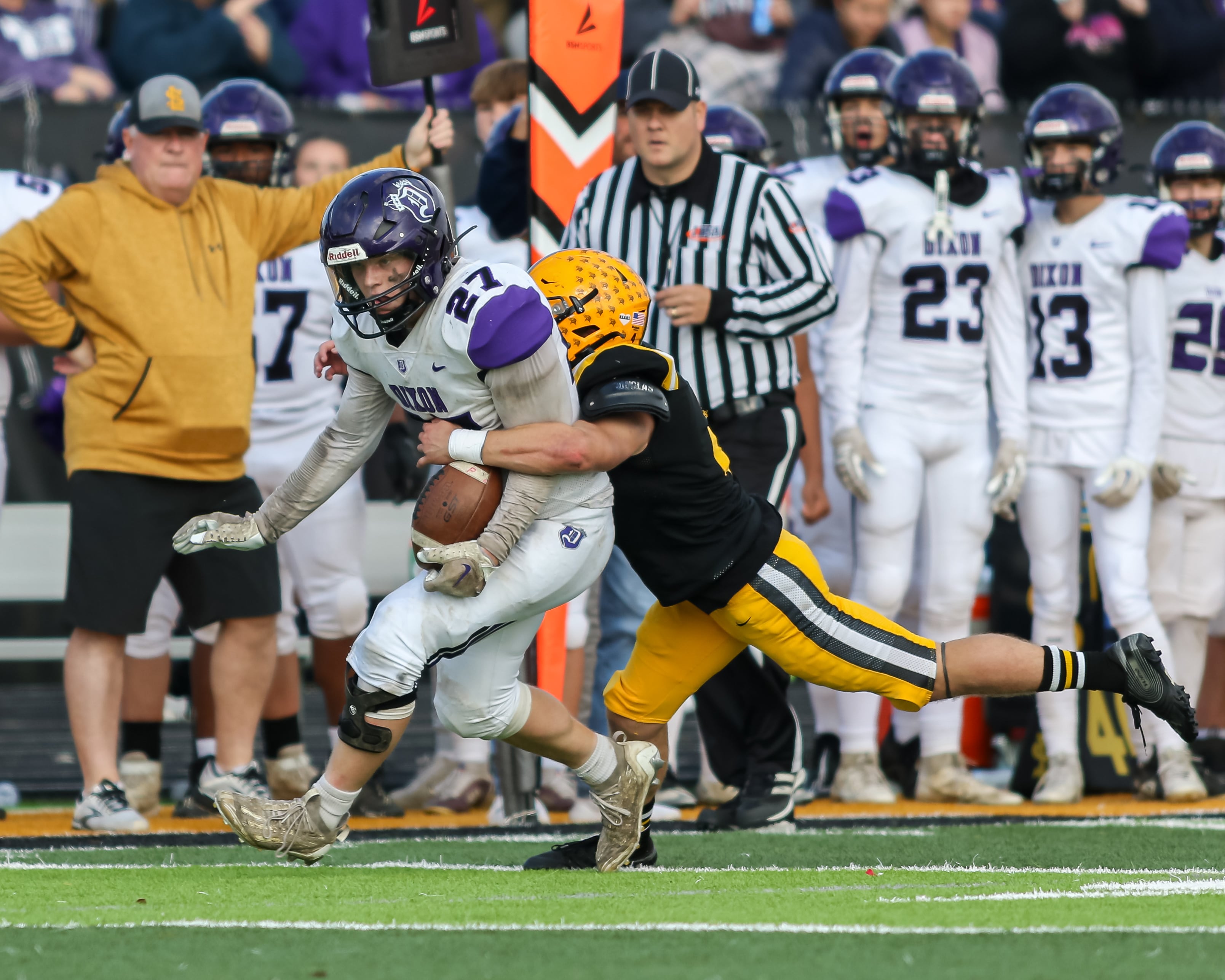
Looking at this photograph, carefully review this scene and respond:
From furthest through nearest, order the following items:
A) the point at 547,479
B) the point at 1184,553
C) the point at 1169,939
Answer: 1. the point at 1184,553
2. the point at 547,479
3. the point at 1169,939

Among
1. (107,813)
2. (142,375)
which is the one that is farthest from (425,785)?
(142,375)

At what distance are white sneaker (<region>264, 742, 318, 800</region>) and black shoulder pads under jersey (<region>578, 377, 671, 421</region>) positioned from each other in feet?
7.43

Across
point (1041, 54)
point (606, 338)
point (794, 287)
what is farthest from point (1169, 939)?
point (1041, 54)

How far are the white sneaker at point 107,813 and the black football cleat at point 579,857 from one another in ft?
4.42

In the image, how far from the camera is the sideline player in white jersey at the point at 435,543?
11.9 feet

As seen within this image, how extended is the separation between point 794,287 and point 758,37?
4.19 m

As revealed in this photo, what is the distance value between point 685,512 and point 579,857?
0.79 metres

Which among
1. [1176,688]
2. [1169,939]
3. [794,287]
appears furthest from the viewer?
[794,287]

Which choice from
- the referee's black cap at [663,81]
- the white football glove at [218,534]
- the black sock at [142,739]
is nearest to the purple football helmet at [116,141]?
the referee's black cap at [663,81]

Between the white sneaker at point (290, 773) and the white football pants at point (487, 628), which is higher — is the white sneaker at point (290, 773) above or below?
below

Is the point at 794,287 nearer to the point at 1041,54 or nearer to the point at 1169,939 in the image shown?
the point at 1169,939

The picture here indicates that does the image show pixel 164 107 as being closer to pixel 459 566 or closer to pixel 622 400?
pixel 622 400

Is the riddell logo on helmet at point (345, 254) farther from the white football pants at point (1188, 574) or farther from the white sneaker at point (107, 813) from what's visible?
the white football pants at point (1188, 574)

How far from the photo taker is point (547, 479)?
3703 mm
